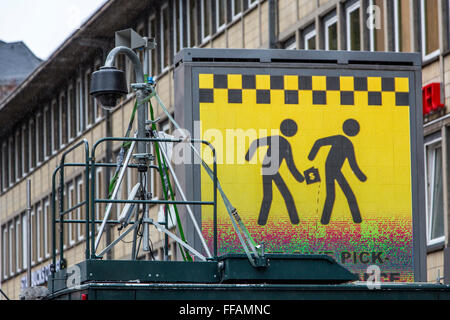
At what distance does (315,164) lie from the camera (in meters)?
12.9

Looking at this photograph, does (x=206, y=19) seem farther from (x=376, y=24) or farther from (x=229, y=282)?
(x=229, y=282)

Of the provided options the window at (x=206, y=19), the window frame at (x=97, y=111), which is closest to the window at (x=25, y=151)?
the window frame at (x=97, y=111)

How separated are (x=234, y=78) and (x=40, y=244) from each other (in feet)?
143

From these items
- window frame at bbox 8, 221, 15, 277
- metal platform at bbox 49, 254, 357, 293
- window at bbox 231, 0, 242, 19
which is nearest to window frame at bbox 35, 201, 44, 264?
window frame at bbox 8, 221, 15, 277

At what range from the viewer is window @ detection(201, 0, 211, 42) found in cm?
3841

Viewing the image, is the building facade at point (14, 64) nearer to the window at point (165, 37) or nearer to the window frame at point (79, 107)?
the window frame at point (79, 107)

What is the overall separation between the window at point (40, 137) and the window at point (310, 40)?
26.6 meters

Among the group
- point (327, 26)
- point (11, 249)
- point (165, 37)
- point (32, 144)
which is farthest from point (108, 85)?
point (11, 249)

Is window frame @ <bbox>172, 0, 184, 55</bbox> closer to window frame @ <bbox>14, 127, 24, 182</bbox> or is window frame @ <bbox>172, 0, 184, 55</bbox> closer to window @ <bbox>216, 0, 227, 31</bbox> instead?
window @ <bbox>216, 0, 227, 31</bbox>

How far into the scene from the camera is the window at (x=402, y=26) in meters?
26.3

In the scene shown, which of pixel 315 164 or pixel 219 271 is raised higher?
pixel 315 164

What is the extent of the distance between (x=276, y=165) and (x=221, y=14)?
25.1 m

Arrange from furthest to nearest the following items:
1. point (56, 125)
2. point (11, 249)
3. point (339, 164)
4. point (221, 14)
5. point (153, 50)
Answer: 1. point (11, 249)
2. point (56, 125)
3. point (153, 50)
4. point (221, 14)
5. point (339, 164)

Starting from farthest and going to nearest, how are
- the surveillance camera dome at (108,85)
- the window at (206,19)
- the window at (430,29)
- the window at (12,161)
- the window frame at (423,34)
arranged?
the window at (12,161) → the window at (206,19) → the window frame at (423,34) → the window at (430,29) → the surveillance camera dome at (108,85)
